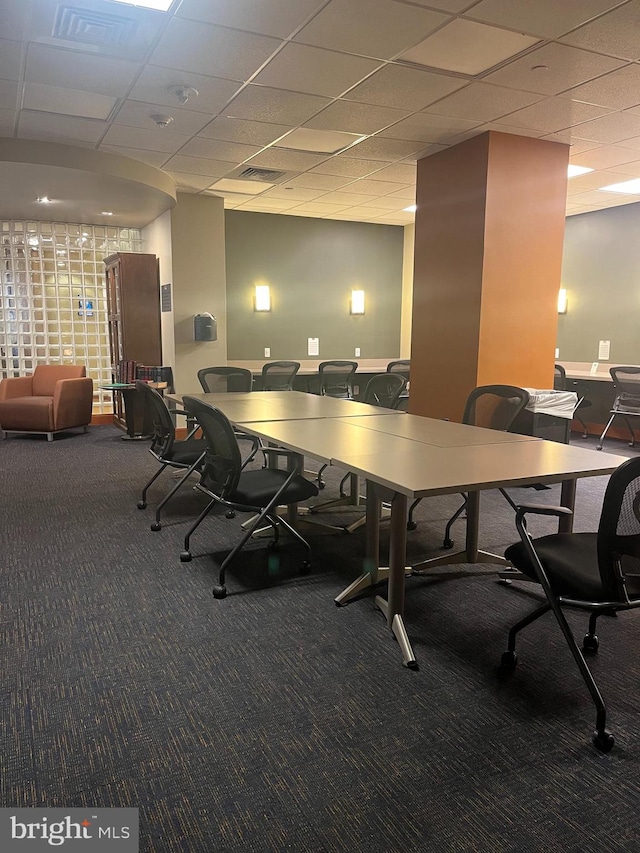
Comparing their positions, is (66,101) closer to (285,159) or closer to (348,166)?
(285,159)

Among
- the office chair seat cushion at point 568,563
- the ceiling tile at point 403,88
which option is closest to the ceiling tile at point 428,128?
the ceiling tile at point 403,88

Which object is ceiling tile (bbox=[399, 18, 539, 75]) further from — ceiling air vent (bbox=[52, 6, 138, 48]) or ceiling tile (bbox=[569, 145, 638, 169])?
ceiling tile (bbox=[569, 145, 638, 169])

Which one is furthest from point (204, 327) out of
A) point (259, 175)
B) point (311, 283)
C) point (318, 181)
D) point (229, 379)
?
point (311, 283)

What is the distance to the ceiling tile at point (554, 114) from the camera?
4.27 metres

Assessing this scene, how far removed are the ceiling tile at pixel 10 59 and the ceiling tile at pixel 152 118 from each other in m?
0.72

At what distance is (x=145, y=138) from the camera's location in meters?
5.01

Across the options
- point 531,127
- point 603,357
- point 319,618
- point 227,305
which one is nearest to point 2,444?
point 227,305

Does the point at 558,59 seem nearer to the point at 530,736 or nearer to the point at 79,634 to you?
the point at 530,736

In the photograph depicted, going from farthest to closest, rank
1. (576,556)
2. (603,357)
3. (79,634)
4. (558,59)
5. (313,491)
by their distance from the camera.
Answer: (603,357), (558,59), (313,491), (79,634), (576,556)

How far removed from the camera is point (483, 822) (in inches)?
62.8

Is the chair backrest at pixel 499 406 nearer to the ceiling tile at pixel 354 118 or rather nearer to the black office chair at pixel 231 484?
the black office chair at pixel 231 484

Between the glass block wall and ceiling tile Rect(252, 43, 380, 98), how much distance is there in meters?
4.88

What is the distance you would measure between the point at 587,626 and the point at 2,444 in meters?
6.12

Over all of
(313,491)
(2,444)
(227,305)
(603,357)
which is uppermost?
(227,305)
